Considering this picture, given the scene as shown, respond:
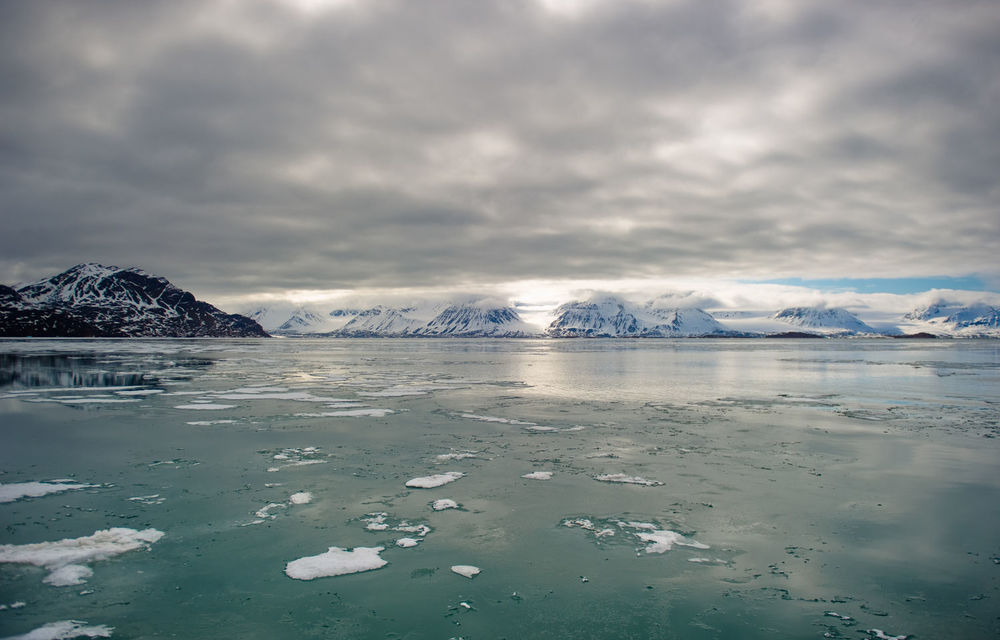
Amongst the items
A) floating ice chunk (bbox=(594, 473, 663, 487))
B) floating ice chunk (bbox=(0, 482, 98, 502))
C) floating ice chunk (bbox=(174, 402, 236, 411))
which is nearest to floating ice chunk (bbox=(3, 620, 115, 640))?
floating ice chunk (bbox=(0, 482, 98, 502))

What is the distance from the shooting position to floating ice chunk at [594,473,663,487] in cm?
1373

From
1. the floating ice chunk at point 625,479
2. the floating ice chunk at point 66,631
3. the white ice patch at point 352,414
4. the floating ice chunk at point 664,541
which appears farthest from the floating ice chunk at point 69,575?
the white ice patch at point 352,414

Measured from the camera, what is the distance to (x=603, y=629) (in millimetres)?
7312

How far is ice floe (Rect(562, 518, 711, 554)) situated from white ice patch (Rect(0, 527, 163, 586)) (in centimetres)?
757

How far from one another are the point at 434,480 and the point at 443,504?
73.0 inches

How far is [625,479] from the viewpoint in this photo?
14.1 meters

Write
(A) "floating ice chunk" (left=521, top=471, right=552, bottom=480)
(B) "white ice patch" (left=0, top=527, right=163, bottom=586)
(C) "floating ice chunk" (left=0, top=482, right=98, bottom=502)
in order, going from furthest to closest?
(A) "floating ice chunk" (left=521, top=471, right=552, bottom=480) < (C) "floating ice chunk" (left=0, top=482, right=98, bottom=502) < (B) "white ice patch" (left=0, top=527, right=163, bottom=586)

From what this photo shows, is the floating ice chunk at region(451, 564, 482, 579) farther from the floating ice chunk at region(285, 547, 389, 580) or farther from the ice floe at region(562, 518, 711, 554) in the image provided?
the ice floe at region(562, 518, 711, 554)

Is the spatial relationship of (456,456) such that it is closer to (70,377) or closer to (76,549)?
(76,549)

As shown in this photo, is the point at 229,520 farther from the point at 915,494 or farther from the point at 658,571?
the point at 915,494

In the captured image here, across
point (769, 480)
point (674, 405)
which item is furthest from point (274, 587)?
point (674, 405)

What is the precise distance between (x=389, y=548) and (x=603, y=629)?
4074 millimetres

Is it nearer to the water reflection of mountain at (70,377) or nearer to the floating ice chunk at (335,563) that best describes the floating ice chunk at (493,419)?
the floating ice chunk at (335,563)

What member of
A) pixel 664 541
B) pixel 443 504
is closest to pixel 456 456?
pixel 443 504
